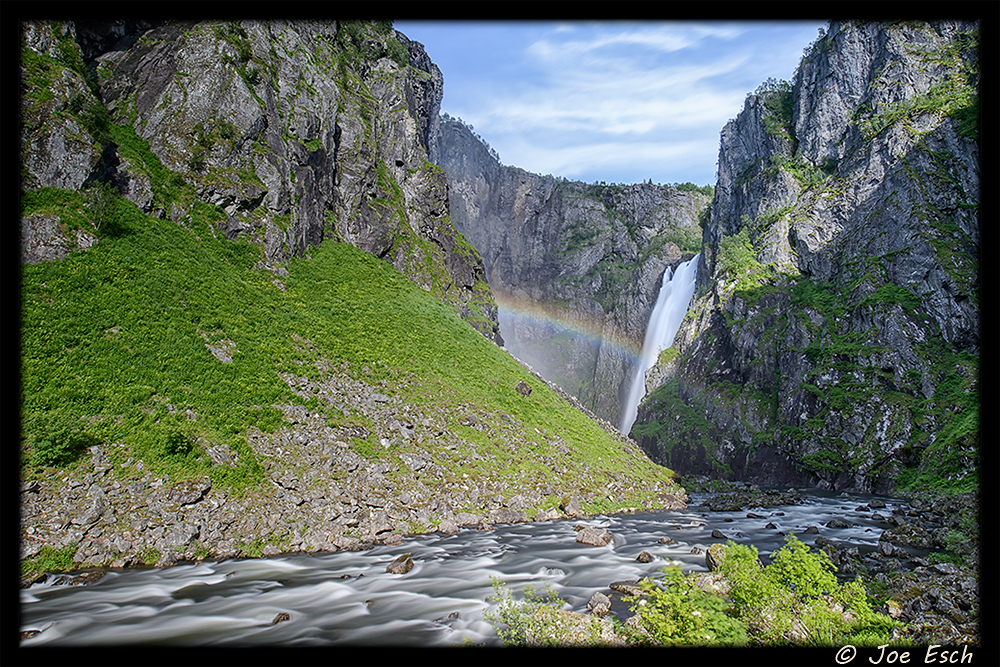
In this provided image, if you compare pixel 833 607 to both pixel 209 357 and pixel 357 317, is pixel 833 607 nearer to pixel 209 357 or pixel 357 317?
pixel 209 357

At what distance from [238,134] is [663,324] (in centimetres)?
7208

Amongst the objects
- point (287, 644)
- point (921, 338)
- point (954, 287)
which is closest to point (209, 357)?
point (287, 644)

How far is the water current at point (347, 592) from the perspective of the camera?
347 inches

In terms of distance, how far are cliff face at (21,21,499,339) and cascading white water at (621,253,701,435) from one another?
144ft

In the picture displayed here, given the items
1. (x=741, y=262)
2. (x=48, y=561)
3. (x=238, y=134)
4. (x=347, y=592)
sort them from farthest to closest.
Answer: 1. (x=741, y=262)
2. (x=238, y=134)
3. (x=347, y=592)
4. (x=48, y=561)

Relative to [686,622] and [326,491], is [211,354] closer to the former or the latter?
[326,491]

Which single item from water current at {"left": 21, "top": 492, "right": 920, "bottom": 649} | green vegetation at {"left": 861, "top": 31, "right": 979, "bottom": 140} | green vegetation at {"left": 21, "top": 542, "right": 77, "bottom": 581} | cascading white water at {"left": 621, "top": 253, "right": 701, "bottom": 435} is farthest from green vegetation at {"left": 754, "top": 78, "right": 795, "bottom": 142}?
green vegetation at {"left": 21, "top": 542, "right": 77, "bottom": 581}

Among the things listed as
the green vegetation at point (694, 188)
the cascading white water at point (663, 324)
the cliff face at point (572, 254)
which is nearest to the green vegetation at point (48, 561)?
the cascading white water at point (663, 324)

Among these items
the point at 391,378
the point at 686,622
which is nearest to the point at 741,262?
the point at 391,378

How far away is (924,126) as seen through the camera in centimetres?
4844

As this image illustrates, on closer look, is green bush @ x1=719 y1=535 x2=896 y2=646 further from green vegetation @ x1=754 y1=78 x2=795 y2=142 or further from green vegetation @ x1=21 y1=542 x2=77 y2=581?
green vegetation @ x1=754 y1=78 x2=795 y2=142

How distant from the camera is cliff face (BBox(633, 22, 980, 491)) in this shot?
36.8 m

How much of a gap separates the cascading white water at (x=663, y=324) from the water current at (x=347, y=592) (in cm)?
6544

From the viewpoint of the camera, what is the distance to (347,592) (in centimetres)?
1108
